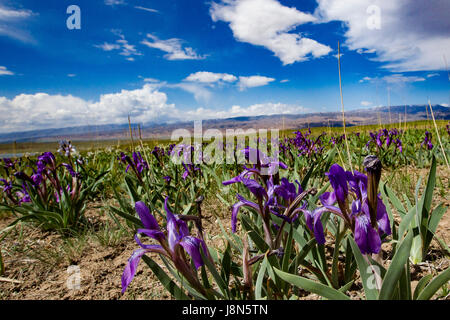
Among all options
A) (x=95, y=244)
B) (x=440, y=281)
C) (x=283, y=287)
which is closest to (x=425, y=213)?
(x=440, y=281)

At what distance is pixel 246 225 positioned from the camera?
75.0 inches

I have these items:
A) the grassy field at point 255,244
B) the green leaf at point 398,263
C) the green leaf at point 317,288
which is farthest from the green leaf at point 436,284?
the green leaf at point 317,288

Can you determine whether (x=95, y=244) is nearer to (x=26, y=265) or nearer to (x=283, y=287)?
(x=26, y=265)

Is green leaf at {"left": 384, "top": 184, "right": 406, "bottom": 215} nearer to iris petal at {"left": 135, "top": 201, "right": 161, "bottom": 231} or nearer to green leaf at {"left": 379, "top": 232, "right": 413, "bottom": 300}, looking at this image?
green leaf at {"left": 379, "top": 232, "right": 413, "bottom": 300}

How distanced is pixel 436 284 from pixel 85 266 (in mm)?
2737

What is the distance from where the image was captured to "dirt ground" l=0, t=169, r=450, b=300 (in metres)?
2.01

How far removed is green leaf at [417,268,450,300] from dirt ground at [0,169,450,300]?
0.57 metres

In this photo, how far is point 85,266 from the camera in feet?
8.33

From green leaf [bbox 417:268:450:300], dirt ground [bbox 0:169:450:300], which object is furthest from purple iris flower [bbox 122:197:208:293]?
green leaf [bbox 417:268:450:300]

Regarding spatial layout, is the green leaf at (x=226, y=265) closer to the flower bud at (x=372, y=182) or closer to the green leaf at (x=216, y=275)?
the green leaf at (x=216, y=275)

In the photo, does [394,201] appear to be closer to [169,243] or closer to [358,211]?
[358,211]

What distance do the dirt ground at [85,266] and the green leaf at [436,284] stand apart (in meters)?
0.57

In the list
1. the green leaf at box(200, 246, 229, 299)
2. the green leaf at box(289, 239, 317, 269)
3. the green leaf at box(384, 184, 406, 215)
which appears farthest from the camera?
the green leaf at box(384, 184, 406, 215)

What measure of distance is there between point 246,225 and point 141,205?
955 millimetres
